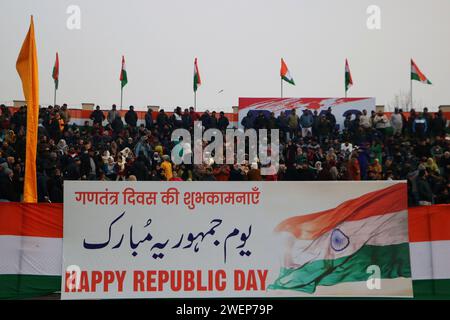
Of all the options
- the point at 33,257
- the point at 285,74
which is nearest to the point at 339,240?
the point at 33,257

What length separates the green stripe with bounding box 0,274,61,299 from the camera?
32.7ft

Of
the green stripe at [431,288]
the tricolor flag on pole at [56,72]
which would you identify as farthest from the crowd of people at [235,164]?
the tricolor flag on pole at [56,72]

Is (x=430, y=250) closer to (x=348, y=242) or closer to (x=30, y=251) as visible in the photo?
(x=348, y=242)

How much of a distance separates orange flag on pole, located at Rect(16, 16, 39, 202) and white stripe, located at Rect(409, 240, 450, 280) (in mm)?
6577

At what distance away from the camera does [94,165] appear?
669 inches

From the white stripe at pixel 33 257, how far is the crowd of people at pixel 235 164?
10.8 feet

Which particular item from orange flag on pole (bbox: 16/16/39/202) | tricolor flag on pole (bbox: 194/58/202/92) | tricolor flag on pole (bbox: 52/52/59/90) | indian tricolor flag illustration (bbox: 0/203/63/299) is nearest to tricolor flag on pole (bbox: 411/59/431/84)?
tricolor flag on pole (bbox: 194/58/202/92)

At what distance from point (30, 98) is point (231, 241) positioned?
519cm

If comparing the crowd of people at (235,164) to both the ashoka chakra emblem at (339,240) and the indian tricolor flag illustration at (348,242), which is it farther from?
the ashoka chakra emblem at (339,240)

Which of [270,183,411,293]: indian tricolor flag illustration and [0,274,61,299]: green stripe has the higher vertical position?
[270,183,411,293]: indian tricolor flag illustration

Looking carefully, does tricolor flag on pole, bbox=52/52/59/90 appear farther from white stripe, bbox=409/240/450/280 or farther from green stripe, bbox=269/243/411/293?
white stripe, bbox=409/240/450/280
